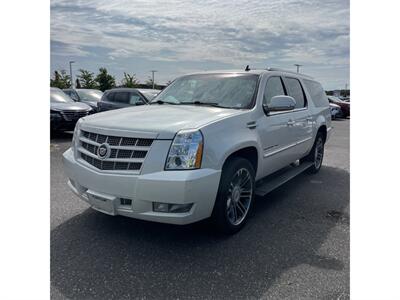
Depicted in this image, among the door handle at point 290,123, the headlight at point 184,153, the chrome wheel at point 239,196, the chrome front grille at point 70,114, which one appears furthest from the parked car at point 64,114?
the headlight at point 184,153

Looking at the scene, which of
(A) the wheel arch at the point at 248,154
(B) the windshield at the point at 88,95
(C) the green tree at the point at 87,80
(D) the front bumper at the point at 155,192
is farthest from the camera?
(C) the green tree at the point at 87,80

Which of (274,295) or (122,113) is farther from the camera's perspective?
(122,113)

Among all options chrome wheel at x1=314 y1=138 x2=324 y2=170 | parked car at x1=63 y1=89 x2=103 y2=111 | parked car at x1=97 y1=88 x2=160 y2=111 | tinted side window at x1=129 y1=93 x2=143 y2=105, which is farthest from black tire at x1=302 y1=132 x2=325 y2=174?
parked car at x1=63 y1=89 x2=103 y2=111

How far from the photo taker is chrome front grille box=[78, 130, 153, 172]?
2973 mm

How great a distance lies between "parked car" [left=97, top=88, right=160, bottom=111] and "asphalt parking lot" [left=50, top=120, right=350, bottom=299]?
22.2 feet

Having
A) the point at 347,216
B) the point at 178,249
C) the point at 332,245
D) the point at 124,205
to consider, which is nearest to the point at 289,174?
the point at 347,216

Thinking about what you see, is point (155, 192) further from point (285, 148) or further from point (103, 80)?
point (103, 80)

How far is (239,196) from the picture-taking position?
3.59m

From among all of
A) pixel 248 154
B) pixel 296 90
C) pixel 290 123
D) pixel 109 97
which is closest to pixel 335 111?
pixel 109 97

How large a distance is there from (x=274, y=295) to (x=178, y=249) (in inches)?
40.1

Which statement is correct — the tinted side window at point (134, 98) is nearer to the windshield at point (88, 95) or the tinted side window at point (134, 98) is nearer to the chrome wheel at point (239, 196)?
the windshield at point (88, 95)

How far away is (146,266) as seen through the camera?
2842 mm

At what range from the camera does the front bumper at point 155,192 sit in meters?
2.82

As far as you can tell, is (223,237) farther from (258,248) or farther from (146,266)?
(146,266)
